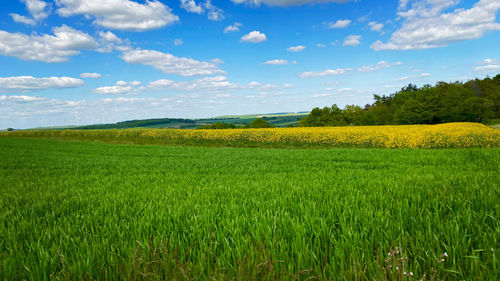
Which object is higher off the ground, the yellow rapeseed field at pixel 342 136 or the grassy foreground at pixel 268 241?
the grassy foreground at pixel 268 241

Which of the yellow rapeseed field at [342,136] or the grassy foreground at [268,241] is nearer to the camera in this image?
the grassy foreground at [268,241]

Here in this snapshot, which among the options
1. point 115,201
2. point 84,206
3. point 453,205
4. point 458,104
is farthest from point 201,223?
point 458,104

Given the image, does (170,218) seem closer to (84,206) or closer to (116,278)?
(116,278)

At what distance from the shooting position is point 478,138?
23469 mm

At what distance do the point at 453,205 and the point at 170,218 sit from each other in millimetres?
3576

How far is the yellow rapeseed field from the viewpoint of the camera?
24422 millimetres

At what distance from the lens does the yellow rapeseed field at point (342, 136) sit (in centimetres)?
2442

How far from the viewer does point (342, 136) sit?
31422mm

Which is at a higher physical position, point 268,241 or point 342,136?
point 268,241

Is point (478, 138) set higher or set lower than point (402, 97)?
lower

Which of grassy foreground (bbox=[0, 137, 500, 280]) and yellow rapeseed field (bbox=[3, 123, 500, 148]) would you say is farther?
yellow rapeseed field (bbox=[3, 123, 500, 148])

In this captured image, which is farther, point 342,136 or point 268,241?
point 342,136

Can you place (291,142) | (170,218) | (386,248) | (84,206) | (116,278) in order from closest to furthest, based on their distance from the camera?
(116,278), (386,248), (170,218), (84,206), (291,142)

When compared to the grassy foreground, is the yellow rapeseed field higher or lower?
lower
